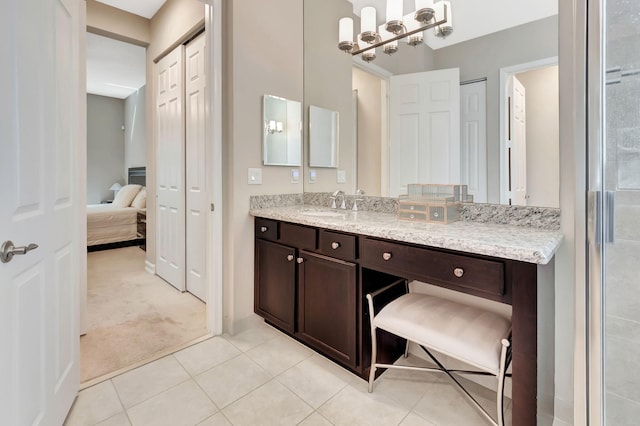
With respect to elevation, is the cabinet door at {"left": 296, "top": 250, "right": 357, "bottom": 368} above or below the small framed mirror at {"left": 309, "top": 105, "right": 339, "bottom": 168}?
below

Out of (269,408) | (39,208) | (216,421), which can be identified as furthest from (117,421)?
(39,208)

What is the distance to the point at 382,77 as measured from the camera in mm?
2076

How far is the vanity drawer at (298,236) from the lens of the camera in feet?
5.92

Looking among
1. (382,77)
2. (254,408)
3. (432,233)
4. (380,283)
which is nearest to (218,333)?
(254,408)

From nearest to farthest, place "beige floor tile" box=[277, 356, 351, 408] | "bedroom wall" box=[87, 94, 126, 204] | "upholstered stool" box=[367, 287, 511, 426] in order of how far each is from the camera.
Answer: "upholstered stool" box=[367, 287, 511, 426] → "beige floor tile" box=[277, 356, 351, 408] → "bedroom wall" box=[87, 94, 126, 204]

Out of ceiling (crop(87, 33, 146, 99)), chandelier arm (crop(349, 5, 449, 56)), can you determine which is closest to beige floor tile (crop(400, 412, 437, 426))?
chandelier arm (crop(349, 5, 449, 56))

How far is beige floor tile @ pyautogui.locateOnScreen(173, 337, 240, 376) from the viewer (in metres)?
1.81

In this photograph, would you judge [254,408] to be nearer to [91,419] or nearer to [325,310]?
[325,310]

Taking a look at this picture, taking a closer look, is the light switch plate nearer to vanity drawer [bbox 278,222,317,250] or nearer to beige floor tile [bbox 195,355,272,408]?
vanity drawer [bbox 278,222,317,250]

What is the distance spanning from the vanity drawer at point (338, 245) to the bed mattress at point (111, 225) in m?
4.27

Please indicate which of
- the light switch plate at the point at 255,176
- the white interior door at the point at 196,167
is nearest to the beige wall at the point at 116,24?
the white interior door at the point at 196,167

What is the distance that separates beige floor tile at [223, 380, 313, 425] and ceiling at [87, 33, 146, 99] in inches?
183

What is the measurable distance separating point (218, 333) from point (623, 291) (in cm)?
218

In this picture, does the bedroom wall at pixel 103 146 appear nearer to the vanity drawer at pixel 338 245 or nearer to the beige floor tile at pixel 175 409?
the beige floor tile at pixel 175 409
